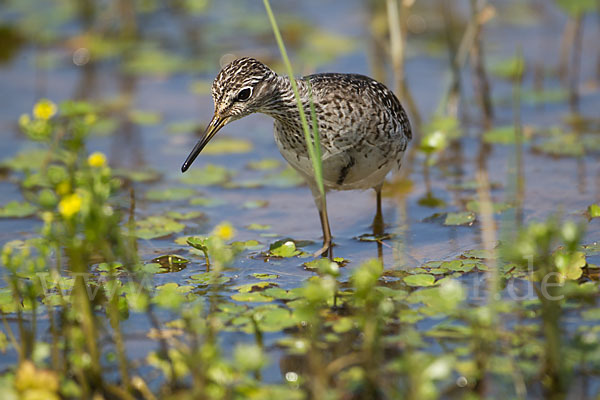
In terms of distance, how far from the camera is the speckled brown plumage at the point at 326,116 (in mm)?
6199

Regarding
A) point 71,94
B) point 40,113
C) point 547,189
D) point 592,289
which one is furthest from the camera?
point 71,94

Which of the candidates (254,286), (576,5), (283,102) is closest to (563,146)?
(576,5)

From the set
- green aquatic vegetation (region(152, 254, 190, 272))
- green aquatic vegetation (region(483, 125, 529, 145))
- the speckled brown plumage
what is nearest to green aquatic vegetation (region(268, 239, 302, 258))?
the speckled brown plumage

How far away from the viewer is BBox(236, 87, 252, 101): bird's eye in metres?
6.23

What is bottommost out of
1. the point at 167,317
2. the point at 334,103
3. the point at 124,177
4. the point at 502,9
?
the point at 167,317

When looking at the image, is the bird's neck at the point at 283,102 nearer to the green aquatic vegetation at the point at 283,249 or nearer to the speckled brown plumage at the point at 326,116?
the speckled brown plumage at the point at 326,116

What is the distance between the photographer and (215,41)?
40.1 feet

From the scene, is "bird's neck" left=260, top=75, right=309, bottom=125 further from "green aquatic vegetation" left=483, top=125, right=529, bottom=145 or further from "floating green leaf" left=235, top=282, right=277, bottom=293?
"green aquatic vegetation" left=483, top=125, right=529, bottom=145

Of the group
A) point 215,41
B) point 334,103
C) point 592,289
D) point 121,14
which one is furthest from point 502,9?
point 592,289

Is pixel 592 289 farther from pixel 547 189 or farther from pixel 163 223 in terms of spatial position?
pixel 163 223

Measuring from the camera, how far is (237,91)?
6203 mm

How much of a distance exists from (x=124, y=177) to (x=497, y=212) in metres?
3.70

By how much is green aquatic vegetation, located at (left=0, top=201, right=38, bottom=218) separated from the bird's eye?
2.35 m

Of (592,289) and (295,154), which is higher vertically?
(295,154)
